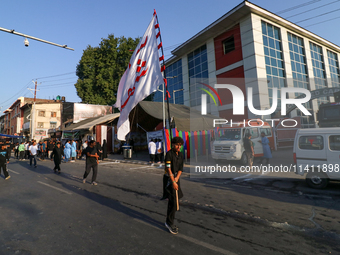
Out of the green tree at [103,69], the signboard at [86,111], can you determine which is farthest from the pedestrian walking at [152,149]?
the signboard at [86,111]

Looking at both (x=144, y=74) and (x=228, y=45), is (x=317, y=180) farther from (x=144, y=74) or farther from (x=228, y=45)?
(x=228, y=45)

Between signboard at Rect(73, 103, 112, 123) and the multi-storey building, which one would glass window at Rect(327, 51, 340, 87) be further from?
signboard at Rect(73, 103, 112, 123)

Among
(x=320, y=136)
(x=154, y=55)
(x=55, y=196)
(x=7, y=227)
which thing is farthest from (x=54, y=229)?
(x=320, y=136)

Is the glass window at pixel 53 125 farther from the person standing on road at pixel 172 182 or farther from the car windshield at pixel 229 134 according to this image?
the person standing on road at pixel 172 182

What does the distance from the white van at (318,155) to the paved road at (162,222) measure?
57 cm

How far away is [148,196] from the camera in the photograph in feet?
19.5

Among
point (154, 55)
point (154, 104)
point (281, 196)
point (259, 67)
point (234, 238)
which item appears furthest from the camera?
point (259, 67)

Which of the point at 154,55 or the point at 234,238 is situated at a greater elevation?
the point at 154,55

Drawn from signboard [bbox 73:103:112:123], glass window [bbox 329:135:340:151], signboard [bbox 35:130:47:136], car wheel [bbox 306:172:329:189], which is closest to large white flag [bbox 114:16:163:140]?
glass window [bbox 329:135:340:151]

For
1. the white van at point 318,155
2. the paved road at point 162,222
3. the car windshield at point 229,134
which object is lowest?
the paved road at point 162,222

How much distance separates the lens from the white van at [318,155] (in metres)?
6.11

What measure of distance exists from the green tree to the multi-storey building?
9232 millimetres

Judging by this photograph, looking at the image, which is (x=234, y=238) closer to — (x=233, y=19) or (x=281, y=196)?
(x=281, y=196)

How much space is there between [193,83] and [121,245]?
25707 mm
